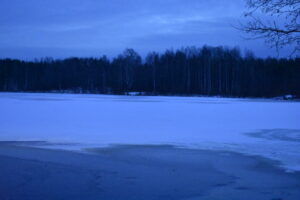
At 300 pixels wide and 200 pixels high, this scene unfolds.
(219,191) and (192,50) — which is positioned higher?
(192,50)

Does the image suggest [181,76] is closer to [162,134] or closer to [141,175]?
[162,134]

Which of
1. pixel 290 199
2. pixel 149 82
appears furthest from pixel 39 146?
pixel 149 82

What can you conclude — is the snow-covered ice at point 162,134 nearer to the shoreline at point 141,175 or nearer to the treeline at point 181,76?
the shoreline at point 141,175

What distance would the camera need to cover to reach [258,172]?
6.69 metres

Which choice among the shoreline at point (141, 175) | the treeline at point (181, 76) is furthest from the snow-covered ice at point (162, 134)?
the treeline at point (181, 76)

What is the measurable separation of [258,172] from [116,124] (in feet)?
27.5

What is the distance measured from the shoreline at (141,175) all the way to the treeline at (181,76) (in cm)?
4244

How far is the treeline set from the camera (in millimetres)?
57438

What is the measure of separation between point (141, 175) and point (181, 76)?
59.8 meters

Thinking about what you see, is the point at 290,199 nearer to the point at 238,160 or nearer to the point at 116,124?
the point at 238,160

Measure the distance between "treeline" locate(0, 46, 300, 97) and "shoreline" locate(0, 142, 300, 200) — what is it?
139 feet

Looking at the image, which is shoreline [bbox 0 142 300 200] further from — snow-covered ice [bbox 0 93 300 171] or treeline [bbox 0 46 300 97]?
treeline [bbox 0 46 300 97]

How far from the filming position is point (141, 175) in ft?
21.1

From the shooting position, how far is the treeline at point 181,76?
2261 inches
